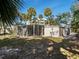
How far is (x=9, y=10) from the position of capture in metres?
4.18

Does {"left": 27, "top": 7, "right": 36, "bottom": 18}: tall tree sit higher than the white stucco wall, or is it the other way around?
{"left": 27, "top": 7, "right": 36, "bottom": 18}: tall tree

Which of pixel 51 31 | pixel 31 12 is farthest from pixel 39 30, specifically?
pixel 31 12

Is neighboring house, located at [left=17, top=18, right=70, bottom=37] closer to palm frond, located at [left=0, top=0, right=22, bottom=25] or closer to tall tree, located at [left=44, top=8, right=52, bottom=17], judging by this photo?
tall tree, located at [left=44, top=8, right=52, bottom=17]

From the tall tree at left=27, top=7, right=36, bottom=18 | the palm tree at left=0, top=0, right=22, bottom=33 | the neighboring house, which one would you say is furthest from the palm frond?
the tall tree at left=27, top=7, right=36, bottom=18

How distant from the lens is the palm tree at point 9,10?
4125 mm

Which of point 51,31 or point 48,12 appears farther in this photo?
point 48,12

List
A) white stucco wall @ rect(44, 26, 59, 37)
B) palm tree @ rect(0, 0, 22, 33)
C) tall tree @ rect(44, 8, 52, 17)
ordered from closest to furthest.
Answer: palm tree @ rect(0, 0, 22, 33), white stucco wall @ rect(44, 26, 59, 37), tall tree @ rect(44, 8, 52, 17)

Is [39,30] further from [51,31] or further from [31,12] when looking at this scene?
[31,12]

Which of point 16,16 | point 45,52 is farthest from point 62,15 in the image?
point 16,16

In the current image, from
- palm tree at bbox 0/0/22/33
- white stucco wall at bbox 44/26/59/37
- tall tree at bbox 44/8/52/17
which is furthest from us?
tall tree at bbox 44/8/52/17

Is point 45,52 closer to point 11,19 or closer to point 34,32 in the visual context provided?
point 11,19

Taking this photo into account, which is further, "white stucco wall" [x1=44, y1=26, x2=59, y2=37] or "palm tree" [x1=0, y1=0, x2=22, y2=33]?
"white stucco wall" [x1=44, y1=26, x2=59, y2=37]

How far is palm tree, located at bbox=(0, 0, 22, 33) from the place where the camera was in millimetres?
4125

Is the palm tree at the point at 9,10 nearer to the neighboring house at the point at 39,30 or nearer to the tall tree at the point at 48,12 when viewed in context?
the neighboring house at the point at 39,30
